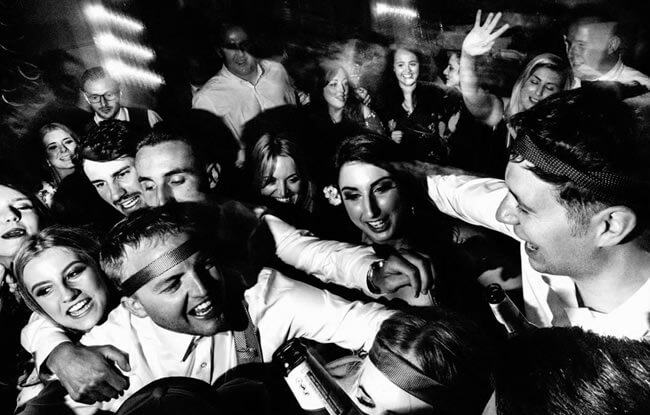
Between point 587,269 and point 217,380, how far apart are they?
1.41 meters

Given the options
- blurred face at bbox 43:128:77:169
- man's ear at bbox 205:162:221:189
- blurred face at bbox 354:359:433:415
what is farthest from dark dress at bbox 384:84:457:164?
blurred face at bbox 43:128:77:169

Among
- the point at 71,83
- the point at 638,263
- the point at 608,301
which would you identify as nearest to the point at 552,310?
the point at 608,301

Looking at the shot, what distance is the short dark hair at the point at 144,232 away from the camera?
1.57 m

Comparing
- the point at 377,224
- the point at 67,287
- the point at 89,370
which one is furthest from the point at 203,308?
the point at 377,224

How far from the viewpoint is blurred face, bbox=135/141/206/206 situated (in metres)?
1.83

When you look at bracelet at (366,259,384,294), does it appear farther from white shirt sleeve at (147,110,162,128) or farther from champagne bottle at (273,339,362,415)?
white shirt sleeve at (147,110,162,128)

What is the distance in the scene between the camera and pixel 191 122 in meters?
1.87

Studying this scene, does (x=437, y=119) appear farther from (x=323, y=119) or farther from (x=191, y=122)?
(x=191, y=122)

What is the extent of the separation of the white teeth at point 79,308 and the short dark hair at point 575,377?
1.62 metres

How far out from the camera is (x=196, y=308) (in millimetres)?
1611

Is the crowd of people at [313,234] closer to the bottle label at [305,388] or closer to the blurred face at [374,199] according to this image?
the blurred face at [374,199]

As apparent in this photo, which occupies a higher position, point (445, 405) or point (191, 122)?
point (191, 122)

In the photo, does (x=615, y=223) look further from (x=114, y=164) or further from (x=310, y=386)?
(x=114, y=164)

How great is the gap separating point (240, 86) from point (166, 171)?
489 millimetres
